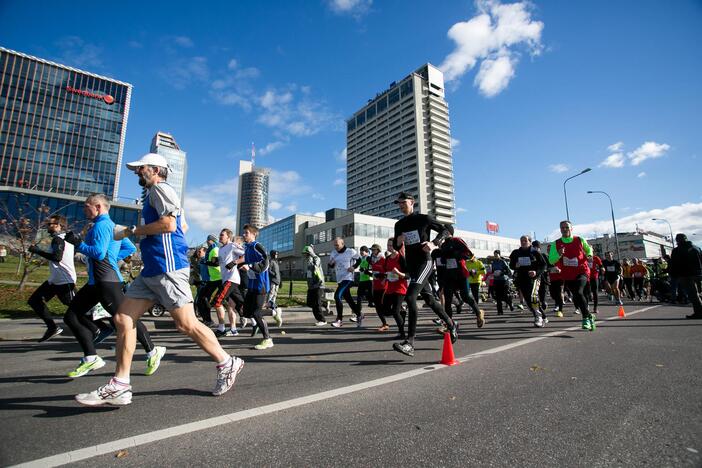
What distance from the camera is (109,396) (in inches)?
109

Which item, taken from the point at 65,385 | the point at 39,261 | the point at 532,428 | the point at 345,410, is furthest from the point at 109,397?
the point at 39,261

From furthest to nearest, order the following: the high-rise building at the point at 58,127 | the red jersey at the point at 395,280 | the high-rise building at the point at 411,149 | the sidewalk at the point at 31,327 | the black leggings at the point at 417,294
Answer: the high-rise building at the point at 411,149
the high-rise building at the point at 58,127
the red jersey at the point at 395,280
the sidewalk at the point at 31,327
the black leggings at the point at 417,294

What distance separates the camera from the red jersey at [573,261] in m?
7.06

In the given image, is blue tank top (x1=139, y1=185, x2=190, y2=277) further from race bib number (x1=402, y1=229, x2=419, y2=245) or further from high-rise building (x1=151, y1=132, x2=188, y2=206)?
high-rise building (x1=151, y1=132, x2=188, y2=206)

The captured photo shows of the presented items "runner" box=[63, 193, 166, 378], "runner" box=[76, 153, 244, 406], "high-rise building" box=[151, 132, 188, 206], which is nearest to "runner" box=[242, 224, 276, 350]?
"runner" box=[63, 193, 166, 378]

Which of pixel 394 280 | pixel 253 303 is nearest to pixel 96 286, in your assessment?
pixel 253 303

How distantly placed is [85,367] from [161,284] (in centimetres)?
197

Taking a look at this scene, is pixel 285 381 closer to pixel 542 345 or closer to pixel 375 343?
pixel 375 343

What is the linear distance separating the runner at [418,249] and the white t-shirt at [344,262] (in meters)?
3.94

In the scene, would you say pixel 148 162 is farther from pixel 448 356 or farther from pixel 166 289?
pixel 448 356

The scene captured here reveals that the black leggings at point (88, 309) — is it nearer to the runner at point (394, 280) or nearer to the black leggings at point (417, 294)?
the black leggings at point (417, 294)

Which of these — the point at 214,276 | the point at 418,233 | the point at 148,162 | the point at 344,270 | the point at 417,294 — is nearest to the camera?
the point at 148,162

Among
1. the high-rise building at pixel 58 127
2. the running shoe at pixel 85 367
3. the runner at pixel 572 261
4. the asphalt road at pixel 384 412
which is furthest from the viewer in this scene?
the high-rise building at pixel 58 127

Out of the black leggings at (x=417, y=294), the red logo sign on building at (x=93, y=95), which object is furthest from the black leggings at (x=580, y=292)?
the red logo sign on building at (x=93, y=95)
